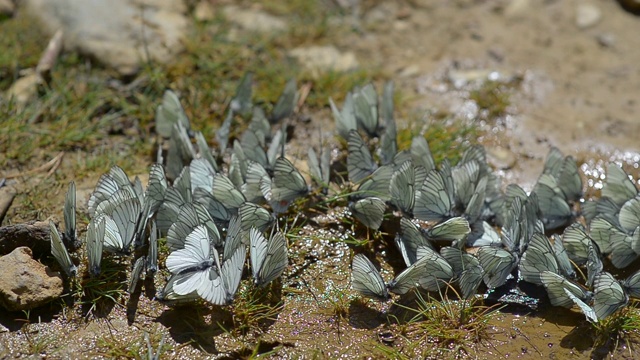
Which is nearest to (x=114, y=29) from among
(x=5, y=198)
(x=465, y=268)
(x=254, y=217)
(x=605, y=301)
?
(x=5, y=198)

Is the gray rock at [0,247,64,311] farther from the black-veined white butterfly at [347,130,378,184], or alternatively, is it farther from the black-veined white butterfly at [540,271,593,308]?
the black-veined white butterfly at [540,271,593,308]

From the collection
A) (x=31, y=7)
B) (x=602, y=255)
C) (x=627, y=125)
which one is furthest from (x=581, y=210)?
(x=31, y=7)

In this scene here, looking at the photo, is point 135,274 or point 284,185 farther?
point 284,185

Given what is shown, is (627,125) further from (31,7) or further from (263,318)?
(31,7)

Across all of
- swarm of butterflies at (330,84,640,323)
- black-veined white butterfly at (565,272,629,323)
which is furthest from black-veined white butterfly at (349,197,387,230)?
black-veined white butterfly at (565,272,629,323)

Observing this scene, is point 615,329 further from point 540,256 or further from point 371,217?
point 371,217

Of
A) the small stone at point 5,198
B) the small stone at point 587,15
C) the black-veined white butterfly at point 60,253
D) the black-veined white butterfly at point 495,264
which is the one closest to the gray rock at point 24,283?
the black-veined white butterfly at point 60,253
